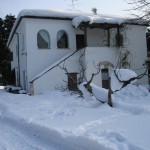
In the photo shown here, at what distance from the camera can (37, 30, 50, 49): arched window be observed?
2355cm

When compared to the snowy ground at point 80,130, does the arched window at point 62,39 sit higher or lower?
higher

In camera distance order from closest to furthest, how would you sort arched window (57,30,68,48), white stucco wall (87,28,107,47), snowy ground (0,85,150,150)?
snowy ground (0,85,150,150)
arched window (57,30,68,48)
white stucco wall (87,28,107,47)

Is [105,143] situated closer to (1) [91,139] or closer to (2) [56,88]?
(1) [91,139]

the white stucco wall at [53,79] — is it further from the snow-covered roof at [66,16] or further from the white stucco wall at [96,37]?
the white stucco wall at [96,37]

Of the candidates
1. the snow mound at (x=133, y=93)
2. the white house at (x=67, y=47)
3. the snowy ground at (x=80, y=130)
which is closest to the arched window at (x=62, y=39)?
the white house at (x=67, y=47)

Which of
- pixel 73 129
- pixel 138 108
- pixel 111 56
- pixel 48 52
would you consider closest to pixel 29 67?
pixel 48 52

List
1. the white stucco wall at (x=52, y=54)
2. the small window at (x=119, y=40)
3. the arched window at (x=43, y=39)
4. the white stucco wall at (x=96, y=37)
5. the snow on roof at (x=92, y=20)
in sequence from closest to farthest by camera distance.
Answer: the white stucco wall at (x=52, y=54) → the snow on roof at (x=92, y=20) → the arched window at (x=43, y=39) → the small window at (x=119, y=40) → the white stucco wall at (x=96, y=37)

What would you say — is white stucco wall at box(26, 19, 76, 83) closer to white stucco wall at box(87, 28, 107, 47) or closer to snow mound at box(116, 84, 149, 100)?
white stucco wall at box(87, 28, 107, 47)

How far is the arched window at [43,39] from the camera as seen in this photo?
77.3 feet

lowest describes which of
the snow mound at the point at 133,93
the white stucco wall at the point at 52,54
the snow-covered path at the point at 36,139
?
the snow-covered path at the point at 36,139

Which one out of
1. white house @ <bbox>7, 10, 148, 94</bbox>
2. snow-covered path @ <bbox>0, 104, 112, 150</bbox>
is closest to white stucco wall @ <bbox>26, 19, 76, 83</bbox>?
white house @ <bbox>7, 10, 148, 94</bbox>

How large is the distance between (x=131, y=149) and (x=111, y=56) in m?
19.0

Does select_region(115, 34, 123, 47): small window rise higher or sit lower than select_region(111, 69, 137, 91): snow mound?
higher

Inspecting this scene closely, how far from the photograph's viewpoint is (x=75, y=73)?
2317 centimetres
